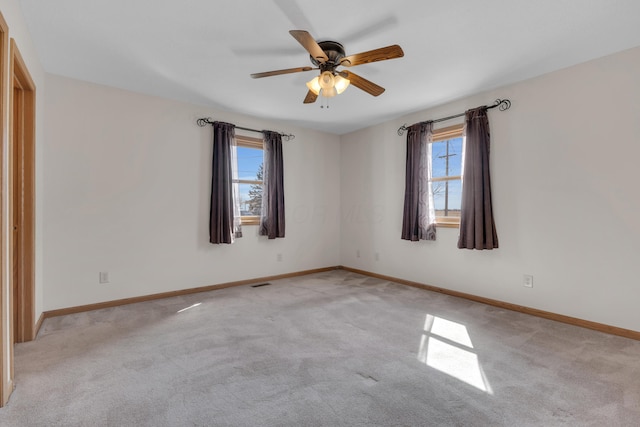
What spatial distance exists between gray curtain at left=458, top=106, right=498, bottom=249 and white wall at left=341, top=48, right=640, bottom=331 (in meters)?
0.12

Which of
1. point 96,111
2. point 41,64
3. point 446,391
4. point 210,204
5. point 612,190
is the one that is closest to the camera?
point 446,391

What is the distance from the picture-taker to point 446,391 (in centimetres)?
183

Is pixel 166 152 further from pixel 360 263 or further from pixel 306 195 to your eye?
pixel 360 263

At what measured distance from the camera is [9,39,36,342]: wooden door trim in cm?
248

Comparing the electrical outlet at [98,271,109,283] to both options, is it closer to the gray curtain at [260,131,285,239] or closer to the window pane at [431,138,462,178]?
the gray curtain at [260,131,285,239]

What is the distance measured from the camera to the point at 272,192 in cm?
459

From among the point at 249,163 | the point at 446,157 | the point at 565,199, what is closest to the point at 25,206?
the point at 249,163

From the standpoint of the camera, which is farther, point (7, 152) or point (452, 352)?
point (452, 352)

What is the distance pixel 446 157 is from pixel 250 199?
9.27 ft

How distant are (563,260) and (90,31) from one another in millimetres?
4605

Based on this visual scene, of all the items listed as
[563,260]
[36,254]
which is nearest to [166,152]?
[36,254]

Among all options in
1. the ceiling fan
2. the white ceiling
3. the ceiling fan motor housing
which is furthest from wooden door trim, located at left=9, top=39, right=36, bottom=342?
the ceiling fan motor housing

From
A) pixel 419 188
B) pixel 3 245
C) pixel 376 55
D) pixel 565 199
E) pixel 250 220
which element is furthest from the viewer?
pixel 250 220

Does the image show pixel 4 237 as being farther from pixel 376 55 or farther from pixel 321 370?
pixel 376 55
